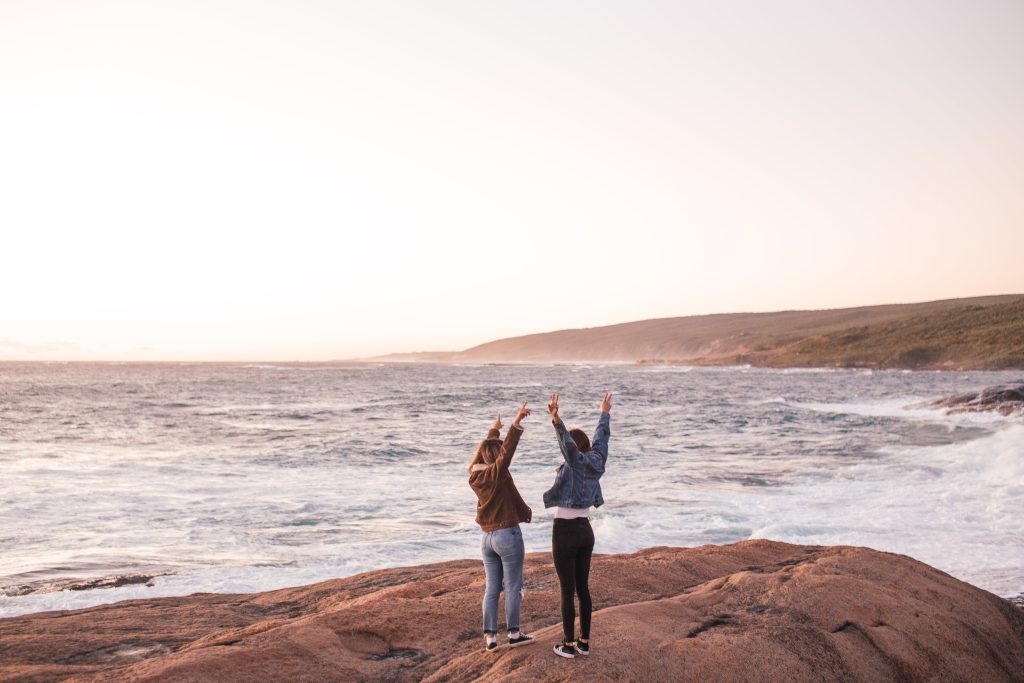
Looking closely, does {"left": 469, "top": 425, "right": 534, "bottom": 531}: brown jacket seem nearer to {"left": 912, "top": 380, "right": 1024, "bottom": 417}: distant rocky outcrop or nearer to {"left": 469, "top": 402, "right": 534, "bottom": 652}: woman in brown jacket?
{"left": 469, "top": 402, "right": 534, "bottom": 652}: woman in brown jacket

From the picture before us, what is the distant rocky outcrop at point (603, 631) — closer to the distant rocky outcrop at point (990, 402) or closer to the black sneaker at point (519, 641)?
the black sneaker at point (519, 641)

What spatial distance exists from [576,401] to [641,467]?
29014 millimetres

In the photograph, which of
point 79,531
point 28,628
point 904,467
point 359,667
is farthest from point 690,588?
point 904,467

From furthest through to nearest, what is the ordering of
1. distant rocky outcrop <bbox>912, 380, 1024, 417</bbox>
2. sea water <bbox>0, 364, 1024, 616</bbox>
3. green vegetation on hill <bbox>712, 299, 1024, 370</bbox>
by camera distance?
green vegetation on hill <bbox>712, 299, 1024, 370</bbox> → distant rocky outcrop <bbox>912, 380, 1024, 417</bbox> → sea water <bbox>0, 364, 1024, 616</bbox>

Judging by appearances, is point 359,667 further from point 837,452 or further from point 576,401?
point 576,401

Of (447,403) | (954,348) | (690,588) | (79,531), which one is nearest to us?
(690,588)

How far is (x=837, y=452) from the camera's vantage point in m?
23.5

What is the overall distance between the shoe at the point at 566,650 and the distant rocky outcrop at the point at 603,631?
0.06 metres

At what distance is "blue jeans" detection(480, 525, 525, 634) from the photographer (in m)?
5.88

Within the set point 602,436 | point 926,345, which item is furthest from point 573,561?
point 926,345

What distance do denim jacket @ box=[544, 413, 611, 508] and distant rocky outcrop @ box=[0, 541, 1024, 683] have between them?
1.21 m

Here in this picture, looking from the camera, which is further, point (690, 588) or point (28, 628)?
point (690, 588)

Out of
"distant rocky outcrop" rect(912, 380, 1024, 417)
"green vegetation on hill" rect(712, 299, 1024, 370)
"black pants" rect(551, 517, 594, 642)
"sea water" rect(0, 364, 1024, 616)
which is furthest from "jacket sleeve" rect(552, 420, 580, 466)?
"green vegetation on hill" rect(712, 299, 1024, 370)

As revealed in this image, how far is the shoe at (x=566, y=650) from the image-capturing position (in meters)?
5.56
